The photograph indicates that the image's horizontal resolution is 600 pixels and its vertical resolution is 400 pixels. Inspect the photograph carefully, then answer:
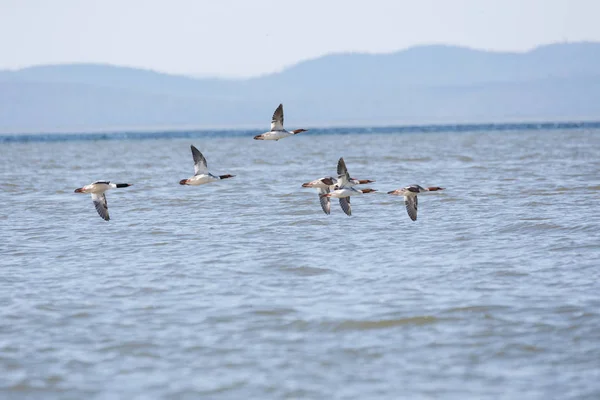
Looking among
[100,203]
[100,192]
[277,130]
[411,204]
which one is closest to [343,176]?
[411,204]

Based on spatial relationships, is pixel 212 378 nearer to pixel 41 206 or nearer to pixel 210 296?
pixel 210 296

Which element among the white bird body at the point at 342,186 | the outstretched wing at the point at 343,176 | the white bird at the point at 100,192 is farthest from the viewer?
the white bird at the point at 100,192

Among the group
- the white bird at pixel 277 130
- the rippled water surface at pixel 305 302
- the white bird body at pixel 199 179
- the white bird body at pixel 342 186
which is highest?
the white bird at pixel 277 130

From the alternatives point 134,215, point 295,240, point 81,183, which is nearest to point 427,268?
point 295,240

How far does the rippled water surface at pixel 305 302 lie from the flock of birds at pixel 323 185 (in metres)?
0.99

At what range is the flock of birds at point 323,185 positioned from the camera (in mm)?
22375

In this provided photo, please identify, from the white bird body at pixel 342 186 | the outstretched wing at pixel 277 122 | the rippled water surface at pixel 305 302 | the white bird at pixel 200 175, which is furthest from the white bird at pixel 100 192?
the white bird body at pixel 342 186

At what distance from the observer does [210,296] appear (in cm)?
1820

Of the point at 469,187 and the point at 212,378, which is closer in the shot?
the point at 212,378

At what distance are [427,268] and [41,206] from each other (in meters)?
19.5

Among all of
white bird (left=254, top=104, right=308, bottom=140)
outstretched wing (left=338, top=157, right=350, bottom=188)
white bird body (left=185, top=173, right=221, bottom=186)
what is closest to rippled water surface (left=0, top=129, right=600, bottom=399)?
outstretched wing (left=338, top=157, right=350, bottom=188)

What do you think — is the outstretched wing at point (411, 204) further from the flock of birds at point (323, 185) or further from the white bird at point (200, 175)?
the white bird at point (200, 175)

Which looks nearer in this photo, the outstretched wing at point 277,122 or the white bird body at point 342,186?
the white bird body at point 342,186

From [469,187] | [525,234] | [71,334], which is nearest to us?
[71,334]
